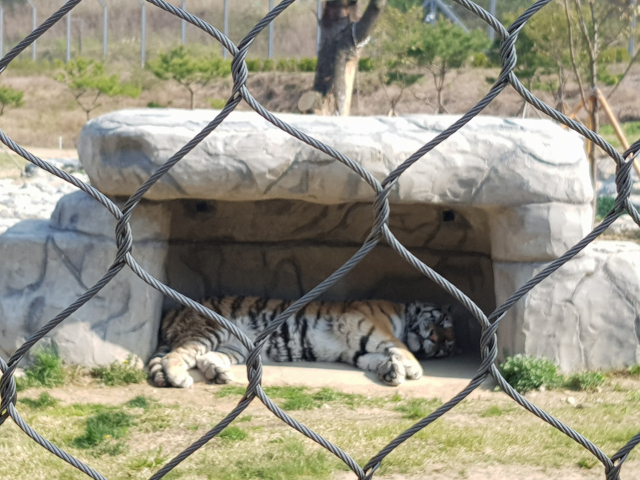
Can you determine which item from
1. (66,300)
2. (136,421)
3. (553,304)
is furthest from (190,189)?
(553,304)

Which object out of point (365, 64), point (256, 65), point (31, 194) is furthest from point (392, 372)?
point (256, 65)

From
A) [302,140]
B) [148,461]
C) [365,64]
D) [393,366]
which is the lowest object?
[148,461]

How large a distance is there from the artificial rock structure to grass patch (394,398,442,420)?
617mm

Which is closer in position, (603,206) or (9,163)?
(603,206)

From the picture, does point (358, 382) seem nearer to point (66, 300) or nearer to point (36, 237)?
point (66, 300)

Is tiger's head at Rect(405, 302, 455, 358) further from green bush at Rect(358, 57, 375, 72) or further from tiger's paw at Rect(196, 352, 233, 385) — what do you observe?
green bush at Rect(358, 57, 375, 72)

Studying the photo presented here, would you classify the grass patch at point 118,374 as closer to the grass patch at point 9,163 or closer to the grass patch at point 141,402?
the grass patch at point 141,402

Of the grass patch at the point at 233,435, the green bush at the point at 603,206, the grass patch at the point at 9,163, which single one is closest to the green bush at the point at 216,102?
the grass patch at the point at 9,163

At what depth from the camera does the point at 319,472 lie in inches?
107

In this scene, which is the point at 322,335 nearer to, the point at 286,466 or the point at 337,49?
the point at 286,466

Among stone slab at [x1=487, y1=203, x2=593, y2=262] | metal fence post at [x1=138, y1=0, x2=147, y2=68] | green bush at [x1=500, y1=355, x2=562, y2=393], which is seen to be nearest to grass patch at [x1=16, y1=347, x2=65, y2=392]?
green bush at [x1=500, y1=355, x2=562, y2=393]

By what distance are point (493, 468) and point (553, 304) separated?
1.43 metres

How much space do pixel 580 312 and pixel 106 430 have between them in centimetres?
243

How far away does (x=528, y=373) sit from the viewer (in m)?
3.82
